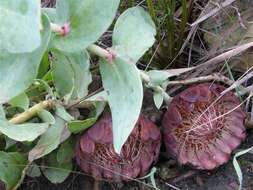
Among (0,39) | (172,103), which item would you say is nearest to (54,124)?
(172,103)

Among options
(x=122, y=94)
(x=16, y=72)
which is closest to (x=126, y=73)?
(x=122, y=94)

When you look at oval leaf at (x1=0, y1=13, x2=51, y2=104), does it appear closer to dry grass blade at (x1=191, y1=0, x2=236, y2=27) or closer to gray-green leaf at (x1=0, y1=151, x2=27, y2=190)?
gray-green leaf at (x1=0, y1=151, x2=27, y2=190)

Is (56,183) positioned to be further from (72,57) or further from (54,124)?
(72,57)

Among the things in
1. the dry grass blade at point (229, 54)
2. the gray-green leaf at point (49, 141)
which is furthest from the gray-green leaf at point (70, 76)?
the dry grass blade at point (229, 54)

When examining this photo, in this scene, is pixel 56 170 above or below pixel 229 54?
below

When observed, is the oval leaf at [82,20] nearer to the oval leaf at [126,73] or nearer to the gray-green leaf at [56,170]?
the oval leaf at [126,73]

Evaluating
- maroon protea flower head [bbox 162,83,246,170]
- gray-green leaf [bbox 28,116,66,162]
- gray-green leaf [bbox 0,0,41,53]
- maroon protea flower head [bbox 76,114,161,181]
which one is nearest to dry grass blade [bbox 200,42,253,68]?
maroon protea flower head [bbox 162,83,246,170]

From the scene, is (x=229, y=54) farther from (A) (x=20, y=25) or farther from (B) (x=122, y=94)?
(A) (x=20, y=25)
